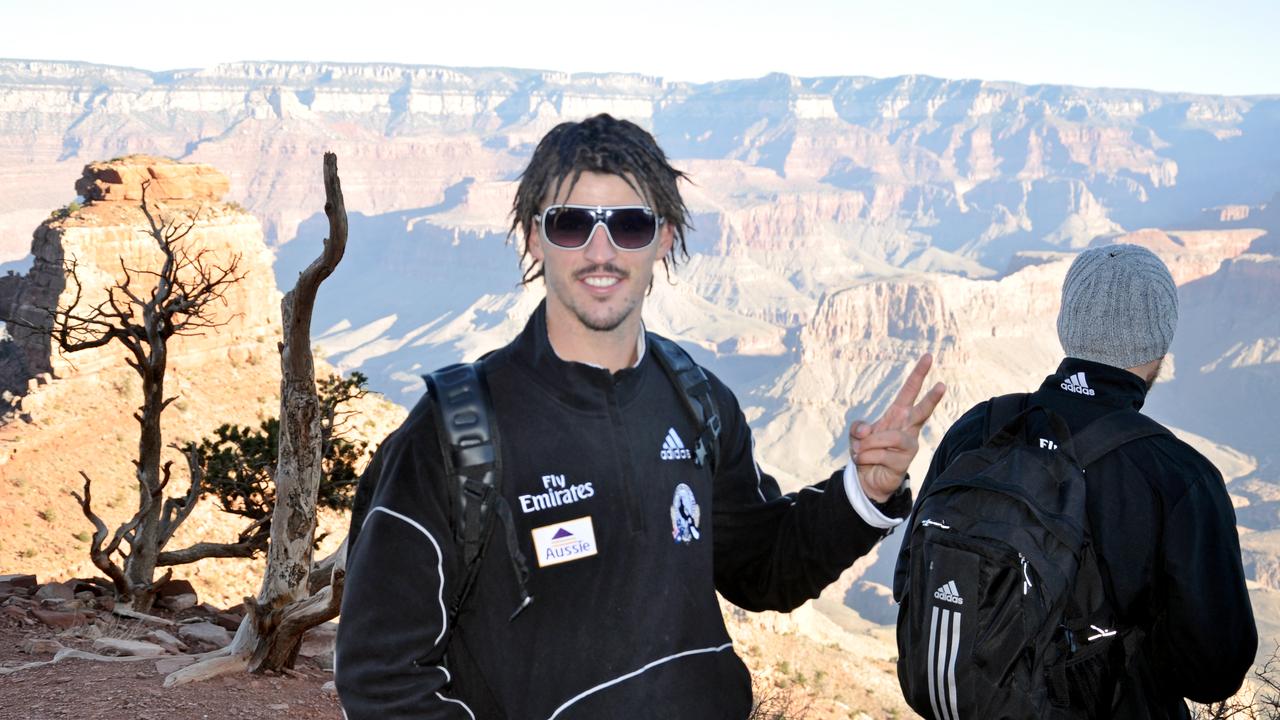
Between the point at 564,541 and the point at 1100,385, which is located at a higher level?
the point at 1100,385

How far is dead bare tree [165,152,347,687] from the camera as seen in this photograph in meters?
8.21

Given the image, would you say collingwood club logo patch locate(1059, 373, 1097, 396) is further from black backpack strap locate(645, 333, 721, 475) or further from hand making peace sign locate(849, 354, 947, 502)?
black backpack strap locate(645, 333, 721, 475)

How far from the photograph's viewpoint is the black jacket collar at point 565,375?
2.85 meters

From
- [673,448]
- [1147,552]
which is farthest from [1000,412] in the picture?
[673,448]

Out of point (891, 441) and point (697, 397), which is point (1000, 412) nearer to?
point (891, 441)

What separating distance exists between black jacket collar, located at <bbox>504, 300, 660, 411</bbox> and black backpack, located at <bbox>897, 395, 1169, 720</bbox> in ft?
4.19

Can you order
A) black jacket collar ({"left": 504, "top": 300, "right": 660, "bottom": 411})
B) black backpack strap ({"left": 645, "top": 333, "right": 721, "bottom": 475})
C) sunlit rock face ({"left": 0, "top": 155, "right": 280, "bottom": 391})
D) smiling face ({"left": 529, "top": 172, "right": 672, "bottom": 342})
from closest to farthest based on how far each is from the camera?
black jacket collar ({"left": 504, "top": 300, "right": 660, "bottom": 411}) → smiling face ({"left": 529, "top": 172, "right": 672, "bottom": 342}) → black backpack strap ({"left": 645, "top": 333, "right": 721, "bottom": 475}) → sunlit rock face ({"left": 0, "top": 155, "right": 280, "bottom": 391})

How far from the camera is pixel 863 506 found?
322 centimetres

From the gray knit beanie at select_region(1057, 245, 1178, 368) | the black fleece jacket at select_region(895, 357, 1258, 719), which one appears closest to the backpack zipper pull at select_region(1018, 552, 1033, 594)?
the black fleece jacket at select_region(895, 357, 1258, 719)

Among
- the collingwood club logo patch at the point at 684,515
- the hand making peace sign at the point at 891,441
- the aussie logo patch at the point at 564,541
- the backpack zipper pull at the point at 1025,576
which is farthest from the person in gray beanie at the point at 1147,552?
the aussie logo patch at the point at 564,541

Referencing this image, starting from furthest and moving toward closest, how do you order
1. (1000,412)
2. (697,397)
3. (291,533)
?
(291,533), (1000,412), (697,397)

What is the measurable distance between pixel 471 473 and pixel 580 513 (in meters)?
0.34

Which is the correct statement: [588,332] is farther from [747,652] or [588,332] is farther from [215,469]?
[747,652]

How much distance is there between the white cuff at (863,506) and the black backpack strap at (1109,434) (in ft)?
2.65
